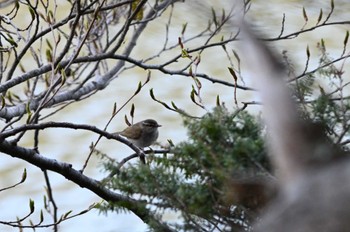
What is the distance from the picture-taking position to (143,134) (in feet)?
9.23

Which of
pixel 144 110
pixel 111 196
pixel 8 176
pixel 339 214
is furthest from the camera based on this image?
pixel 144 110

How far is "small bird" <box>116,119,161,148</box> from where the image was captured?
278 centimetres

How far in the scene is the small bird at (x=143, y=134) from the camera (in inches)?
109

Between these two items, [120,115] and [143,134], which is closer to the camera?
[143,134]

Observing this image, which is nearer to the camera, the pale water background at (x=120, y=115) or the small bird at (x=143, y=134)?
the small bird at (x=143, y=134)

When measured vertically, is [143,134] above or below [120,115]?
below

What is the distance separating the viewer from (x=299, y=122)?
69cm

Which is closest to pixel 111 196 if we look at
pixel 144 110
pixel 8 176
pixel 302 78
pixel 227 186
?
pixel 302 78

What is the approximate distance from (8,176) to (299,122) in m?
3.54

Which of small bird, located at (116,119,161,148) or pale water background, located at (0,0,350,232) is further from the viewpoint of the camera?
pale water background, located at (0,0,350,232)

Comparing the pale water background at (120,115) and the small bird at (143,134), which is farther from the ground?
the pale water background at (120,115)

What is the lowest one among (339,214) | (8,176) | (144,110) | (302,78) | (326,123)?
(339,214)

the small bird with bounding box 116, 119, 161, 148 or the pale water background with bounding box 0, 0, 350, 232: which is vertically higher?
the pale water background with bounding box 0, 0, 350, 232

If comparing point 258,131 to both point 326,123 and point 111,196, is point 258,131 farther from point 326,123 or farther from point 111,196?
point 111,196
